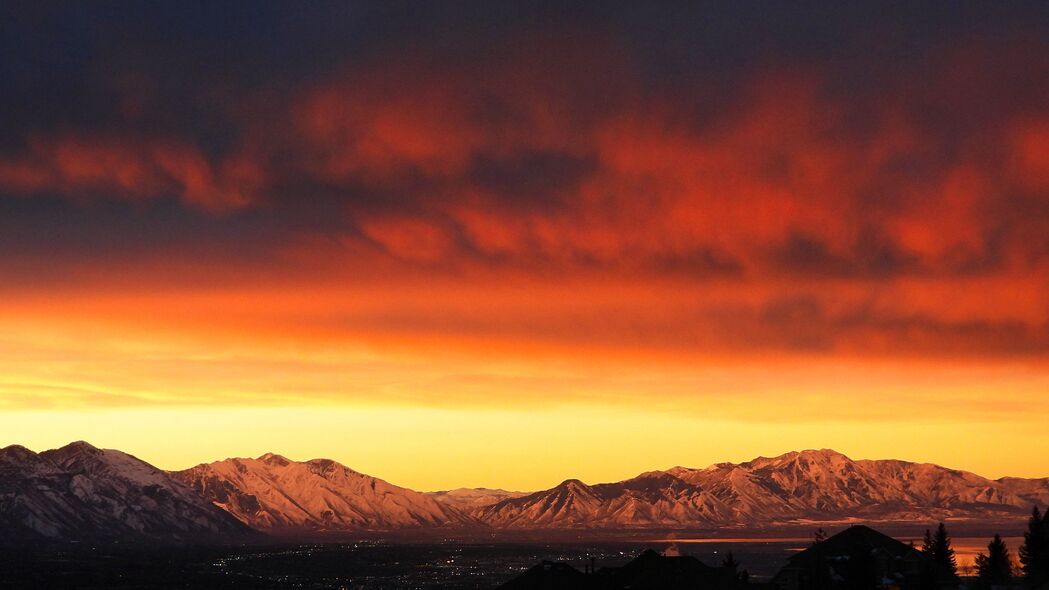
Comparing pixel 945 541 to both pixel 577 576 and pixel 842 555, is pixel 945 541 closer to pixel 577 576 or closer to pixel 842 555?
pixel 842 555

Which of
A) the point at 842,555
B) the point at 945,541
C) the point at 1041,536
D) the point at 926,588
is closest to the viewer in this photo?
the point at 926,588

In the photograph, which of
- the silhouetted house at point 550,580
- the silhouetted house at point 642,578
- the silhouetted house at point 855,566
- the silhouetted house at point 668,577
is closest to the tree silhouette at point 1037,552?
the silhouetted house at point 855,566

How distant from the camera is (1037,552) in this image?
145750mm

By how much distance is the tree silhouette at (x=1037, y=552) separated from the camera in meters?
135

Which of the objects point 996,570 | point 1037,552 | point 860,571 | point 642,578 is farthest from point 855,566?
point 996,570

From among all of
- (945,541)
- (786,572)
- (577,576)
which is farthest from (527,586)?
(945,541)

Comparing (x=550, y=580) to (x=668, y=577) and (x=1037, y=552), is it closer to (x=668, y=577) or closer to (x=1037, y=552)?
(x=668, y=577)

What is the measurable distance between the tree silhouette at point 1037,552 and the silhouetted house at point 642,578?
104 ft

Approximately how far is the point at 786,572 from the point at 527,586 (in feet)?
105

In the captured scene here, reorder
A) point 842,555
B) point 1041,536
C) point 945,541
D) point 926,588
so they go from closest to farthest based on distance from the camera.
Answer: point 926,588 → point 842,555 → point 1041,536 → point 945,541

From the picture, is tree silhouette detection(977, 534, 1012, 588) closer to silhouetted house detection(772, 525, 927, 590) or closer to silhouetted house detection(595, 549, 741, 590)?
silhouetted house detection(772, 525, 927, 590)

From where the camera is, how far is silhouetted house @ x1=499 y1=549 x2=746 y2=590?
12281 cm

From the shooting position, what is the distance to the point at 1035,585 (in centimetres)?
12756

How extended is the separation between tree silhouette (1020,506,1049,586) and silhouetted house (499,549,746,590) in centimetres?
3181
